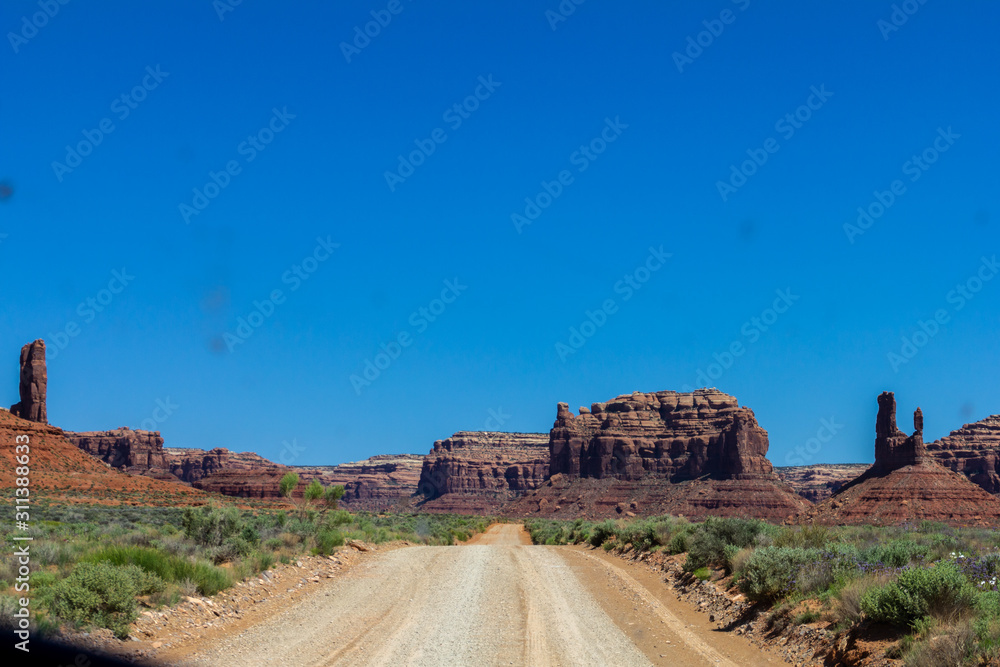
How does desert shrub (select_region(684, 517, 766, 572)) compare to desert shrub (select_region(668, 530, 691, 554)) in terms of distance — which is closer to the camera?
desert shrub (select_region(684, 517, 766, 572))

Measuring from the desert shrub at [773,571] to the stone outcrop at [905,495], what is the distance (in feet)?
252

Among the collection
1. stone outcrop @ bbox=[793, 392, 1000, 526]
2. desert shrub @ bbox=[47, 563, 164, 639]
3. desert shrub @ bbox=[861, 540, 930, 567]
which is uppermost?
stone outcrop @ bbox=[793, 392, 1000, 526]

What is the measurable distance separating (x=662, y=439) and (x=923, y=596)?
459 feet

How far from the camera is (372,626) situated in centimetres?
1262

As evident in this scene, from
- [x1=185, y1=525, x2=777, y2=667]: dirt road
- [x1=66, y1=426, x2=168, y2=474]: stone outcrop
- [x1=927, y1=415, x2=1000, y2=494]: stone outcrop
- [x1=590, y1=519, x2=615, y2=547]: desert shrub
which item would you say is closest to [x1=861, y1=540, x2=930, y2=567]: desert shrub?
[x1=185, y1=525, x2=777, y2=667]: dirt road

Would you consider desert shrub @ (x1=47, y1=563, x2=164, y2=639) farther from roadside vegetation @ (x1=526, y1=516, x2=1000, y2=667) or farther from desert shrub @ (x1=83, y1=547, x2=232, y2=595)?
roadside vegetation @ (x1=526, y1=516, x2=1000, y2=667)

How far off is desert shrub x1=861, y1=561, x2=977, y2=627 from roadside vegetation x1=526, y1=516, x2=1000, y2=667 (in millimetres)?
11

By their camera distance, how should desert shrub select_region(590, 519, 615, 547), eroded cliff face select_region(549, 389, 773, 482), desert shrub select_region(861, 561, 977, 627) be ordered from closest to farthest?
desert shrub select_region(861, 561, 977, 627) < desert shrub select_region(590, 519, 615, 547) < eroded cliff face select_region(549, 389, 773, 482)

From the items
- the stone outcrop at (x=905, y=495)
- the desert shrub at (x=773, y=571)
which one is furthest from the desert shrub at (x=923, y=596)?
the stone outcrop at (x=905, y=495)

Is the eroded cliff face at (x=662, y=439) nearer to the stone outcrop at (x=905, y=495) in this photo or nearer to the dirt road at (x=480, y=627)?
the stone outcrop at (x=905, y=495)

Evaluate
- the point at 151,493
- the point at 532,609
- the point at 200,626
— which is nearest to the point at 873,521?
the point at 151,493

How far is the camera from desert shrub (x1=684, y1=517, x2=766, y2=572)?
1881 centimetres

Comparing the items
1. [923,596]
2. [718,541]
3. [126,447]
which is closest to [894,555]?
[923,596]

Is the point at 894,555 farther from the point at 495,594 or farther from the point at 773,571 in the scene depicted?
the point at 495,594
